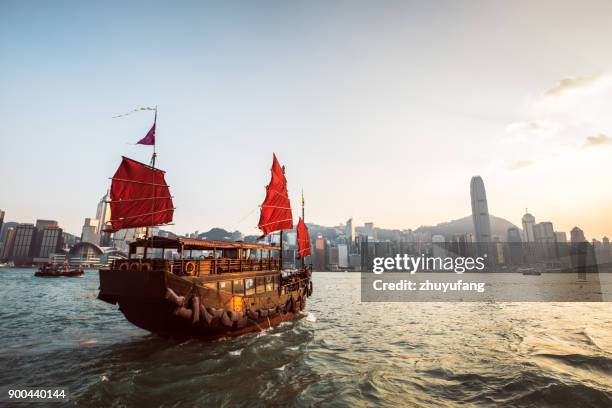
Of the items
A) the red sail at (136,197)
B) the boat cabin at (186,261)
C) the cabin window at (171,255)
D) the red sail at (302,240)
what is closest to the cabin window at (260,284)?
the boat cabin at (186,261)

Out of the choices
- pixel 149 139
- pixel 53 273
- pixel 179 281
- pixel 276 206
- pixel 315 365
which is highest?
pixel 149 139

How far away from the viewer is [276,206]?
27672 mm

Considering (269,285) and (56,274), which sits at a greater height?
(269,285)

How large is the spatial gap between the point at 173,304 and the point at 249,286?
5.75 m

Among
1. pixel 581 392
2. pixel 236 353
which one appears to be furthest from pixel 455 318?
pixel 236 353

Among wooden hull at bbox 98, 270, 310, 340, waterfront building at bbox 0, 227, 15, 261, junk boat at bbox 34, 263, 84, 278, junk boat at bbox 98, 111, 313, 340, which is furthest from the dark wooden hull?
waterfront building at bbox 0, 227, 15, 261

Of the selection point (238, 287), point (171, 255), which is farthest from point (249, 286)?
point (171, 255)

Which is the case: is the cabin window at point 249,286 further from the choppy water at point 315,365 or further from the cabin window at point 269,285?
the choppy water at point 315,365

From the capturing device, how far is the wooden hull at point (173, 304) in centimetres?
1280

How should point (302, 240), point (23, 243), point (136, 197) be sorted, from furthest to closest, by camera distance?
point (23, 243)
point (302, 240)
point (136, 197)

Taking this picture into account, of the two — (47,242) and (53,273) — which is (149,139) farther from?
(47,242)

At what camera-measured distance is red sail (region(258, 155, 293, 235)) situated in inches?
1026

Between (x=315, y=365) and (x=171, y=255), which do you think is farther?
(x=171, y=255)

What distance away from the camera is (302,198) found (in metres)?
36.3
